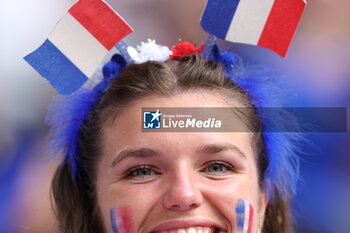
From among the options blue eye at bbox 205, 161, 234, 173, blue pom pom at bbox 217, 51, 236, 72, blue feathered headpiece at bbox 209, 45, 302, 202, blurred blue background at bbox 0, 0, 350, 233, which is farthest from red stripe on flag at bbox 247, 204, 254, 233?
blurred blue background at bbox 0, 0, 350, 233

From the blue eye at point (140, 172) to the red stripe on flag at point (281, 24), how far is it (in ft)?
2.28

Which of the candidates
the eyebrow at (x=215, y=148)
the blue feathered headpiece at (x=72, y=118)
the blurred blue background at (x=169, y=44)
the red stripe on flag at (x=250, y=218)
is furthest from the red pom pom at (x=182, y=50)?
the blurred blue background at (x=169, y=44)

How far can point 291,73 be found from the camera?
3.73 meters

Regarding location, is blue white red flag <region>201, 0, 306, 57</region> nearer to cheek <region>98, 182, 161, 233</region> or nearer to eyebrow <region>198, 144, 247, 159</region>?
eyebrow <region>198, 144, 247, 159</region>

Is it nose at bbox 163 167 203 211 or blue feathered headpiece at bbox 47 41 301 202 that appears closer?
nose at bbox 163 167 203 211

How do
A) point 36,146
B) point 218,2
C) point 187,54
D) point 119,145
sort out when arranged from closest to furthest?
point 119,145 < point 218,2 < point 187,54 < point 36,146

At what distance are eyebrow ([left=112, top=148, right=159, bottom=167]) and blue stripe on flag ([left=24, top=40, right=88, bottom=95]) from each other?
1.11 ft

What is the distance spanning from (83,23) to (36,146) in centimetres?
203

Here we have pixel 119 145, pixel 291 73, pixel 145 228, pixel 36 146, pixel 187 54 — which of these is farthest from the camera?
pixel 291 73

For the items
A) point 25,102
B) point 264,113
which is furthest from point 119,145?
point 25,102

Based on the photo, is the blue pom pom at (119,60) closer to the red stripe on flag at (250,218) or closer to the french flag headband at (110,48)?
the french flag headband at (110,48)

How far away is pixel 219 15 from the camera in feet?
5.82

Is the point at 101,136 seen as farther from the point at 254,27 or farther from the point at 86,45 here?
the point at 254,27

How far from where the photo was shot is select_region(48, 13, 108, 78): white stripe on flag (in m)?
1.71
